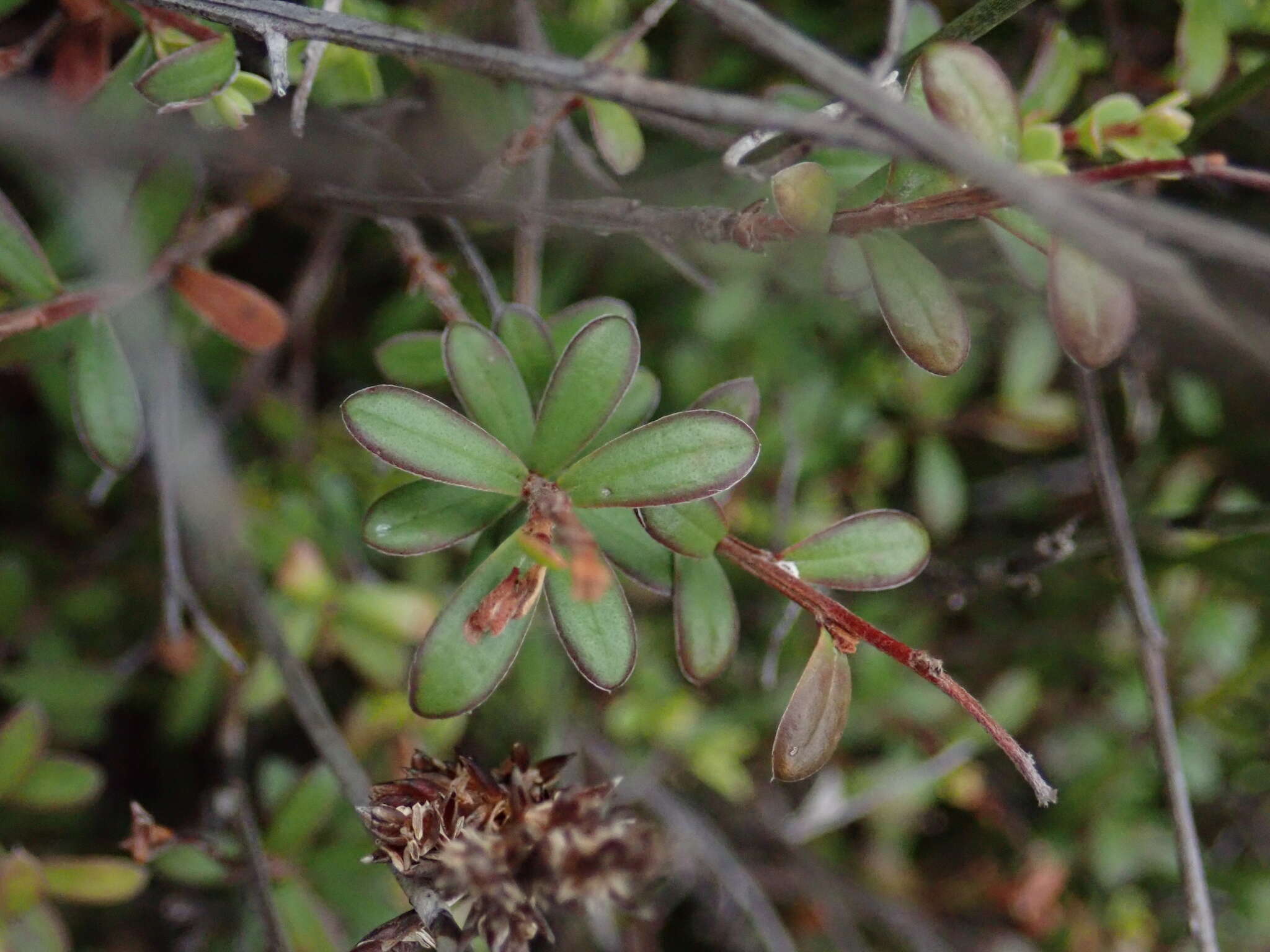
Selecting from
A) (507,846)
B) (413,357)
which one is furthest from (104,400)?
(507,846)

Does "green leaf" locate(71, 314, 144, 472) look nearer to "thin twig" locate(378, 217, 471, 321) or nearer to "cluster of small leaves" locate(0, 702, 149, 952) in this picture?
"thin twig" locate(378, 217, 471, 321)

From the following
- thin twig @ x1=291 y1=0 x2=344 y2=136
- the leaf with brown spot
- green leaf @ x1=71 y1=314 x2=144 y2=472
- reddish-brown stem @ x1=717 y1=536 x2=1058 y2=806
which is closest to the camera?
reddish-brown stem @ x1=717 y1=536 x2=1058 y2=806

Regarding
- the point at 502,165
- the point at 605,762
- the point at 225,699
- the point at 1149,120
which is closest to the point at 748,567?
the point at 502,165

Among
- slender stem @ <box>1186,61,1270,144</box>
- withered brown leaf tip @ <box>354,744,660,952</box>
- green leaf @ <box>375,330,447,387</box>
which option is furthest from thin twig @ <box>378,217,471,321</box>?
slender stem @ <box>1186,61,1270,144</box>

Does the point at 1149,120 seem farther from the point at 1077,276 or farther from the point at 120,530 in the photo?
the point at 120,530

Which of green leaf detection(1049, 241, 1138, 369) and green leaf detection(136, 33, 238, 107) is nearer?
green leaf detection(1049, 241, 1138, 369)

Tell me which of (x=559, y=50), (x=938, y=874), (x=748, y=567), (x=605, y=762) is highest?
(x=559, y=50)

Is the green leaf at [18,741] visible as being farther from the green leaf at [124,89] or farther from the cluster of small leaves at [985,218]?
the cluster of small leaves at [985,218]
